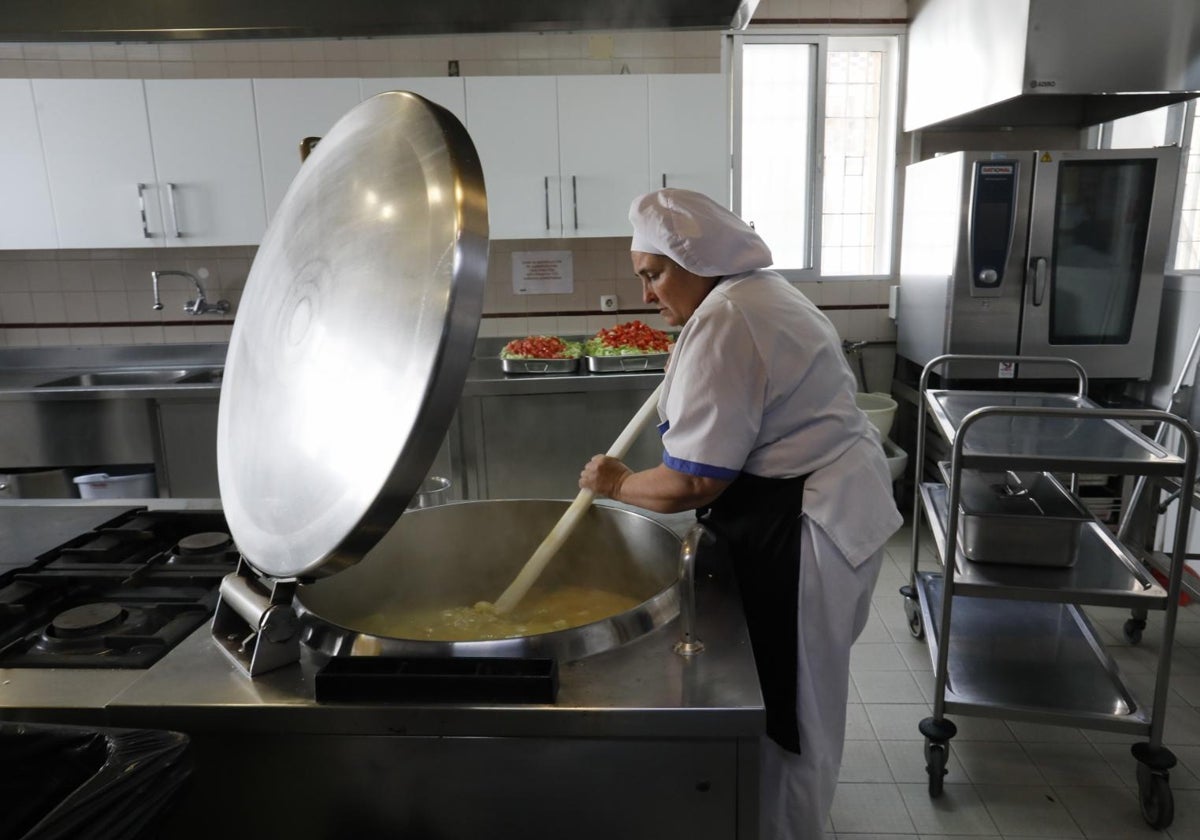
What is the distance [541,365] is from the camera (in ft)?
11.4

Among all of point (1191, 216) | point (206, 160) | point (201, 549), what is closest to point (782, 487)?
point (201, 549)

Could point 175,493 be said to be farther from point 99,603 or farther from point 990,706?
point 990,706

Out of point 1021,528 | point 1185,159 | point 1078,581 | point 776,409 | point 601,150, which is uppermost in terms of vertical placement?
point 601,150

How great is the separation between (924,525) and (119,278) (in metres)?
4.18

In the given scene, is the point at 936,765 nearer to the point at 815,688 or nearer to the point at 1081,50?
the point at 815,688

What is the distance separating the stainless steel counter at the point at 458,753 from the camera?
90cm

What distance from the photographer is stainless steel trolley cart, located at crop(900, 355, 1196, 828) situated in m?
1.90

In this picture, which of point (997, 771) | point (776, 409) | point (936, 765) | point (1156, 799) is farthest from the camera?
point (997, 771)

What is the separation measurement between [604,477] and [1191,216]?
353 centimetres

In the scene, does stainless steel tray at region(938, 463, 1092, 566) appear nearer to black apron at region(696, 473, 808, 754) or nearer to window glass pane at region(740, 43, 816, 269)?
black apron at region(696, 473, 808, 754)

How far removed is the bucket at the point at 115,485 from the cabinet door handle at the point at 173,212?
1077 millimetres

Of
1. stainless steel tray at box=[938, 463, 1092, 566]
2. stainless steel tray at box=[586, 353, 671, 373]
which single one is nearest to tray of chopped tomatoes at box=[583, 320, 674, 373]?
stainless steel tray at box=[586, 353, 671, 373]

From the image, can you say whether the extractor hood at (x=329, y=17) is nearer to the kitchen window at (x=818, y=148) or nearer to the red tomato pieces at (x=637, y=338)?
the red tomato pieces at (x=637, y=338)

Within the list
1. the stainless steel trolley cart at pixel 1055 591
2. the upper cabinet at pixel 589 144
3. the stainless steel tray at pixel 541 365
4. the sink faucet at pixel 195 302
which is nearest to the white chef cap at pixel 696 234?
the stainless steel trolley cart at pixel 1055 591
